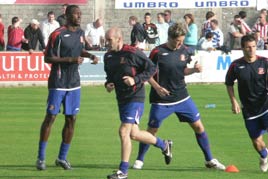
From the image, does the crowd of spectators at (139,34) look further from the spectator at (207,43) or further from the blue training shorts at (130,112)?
the blue training shorts at (130,112)

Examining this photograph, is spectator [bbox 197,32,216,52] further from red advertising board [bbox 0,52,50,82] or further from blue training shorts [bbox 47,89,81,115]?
blue training shorts [bbox 47,89,81,115]

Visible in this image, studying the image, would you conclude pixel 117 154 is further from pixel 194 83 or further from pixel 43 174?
pixel 194 83

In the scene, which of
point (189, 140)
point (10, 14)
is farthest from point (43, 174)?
point (10, 14)

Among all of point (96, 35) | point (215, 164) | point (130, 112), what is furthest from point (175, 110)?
point (96, 35)

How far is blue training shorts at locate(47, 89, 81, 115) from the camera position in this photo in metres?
15.2

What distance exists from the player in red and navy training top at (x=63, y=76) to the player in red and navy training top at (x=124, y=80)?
0.96m

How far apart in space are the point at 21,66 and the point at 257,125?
17.4 metres

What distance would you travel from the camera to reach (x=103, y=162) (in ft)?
52.8

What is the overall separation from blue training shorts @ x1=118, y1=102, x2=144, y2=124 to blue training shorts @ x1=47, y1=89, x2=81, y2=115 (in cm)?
125

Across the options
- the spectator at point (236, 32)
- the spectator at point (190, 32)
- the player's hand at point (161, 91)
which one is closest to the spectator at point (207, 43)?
the spectator at point (190, 32)

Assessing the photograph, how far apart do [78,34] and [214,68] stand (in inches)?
694

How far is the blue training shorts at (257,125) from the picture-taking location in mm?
14938

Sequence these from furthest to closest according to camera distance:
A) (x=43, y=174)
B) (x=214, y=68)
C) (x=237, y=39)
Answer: (x=237, y=39) < (x=214, y=68) < (x=43, y=174)

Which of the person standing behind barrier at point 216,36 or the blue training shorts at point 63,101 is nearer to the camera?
the blue training shorts at point 63,101
